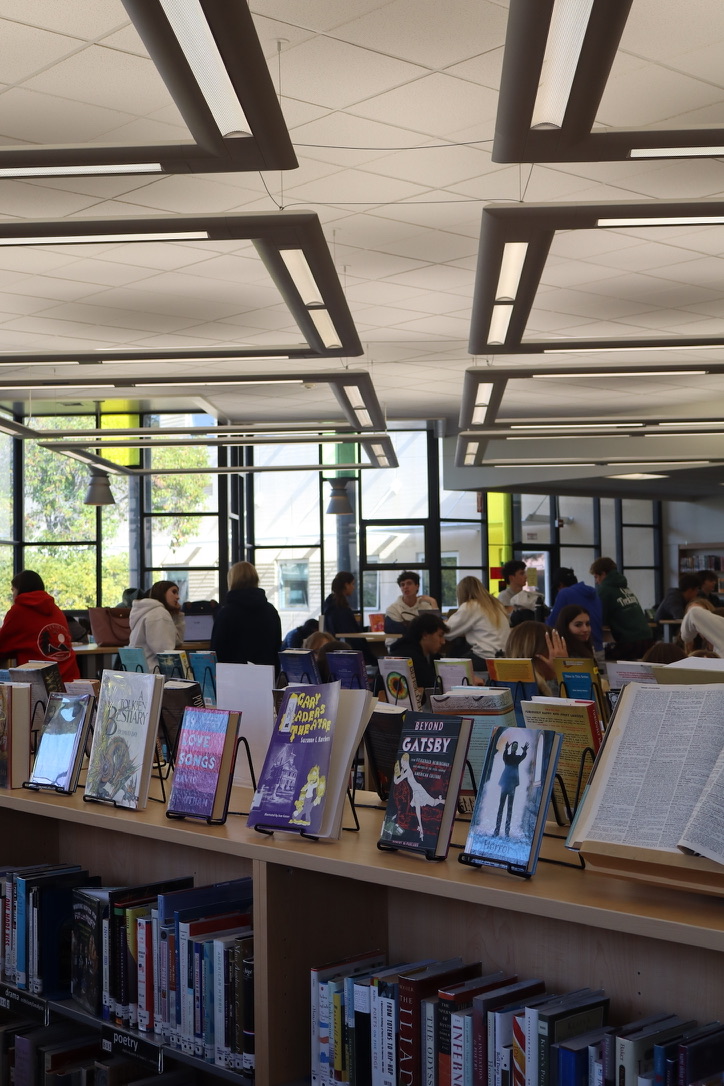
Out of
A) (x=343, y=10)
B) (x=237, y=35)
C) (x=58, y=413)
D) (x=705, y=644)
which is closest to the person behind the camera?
(x=237, y=35)

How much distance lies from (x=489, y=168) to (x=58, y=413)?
28.0 ft

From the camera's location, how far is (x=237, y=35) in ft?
8.52

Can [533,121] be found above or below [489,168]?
below

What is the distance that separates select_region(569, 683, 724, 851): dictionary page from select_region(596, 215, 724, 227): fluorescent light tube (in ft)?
7.95

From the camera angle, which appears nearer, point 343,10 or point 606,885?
point 606,885

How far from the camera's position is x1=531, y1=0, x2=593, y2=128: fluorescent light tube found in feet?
8.24

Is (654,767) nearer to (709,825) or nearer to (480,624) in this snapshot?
(709,825)

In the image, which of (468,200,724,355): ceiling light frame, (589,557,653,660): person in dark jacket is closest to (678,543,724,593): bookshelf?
(589,557,653,660): person in dark jacket

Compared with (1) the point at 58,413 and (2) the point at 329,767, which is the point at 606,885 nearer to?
(2) the point at 329,767

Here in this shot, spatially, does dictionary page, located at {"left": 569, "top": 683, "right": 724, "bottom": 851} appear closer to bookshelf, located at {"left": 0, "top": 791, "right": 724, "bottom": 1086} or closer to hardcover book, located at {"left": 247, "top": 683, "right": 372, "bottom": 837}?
bookshelf, located at {"left": 0, "top": 791, "right": 724, "bottom": 1086}

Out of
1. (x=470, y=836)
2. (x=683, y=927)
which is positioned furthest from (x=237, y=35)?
(x=683, y=927)

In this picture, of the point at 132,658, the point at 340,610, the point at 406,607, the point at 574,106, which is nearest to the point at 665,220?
the point at 574,106

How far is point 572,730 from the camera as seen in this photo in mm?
2105

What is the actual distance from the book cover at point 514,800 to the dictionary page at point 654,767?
0.27ft
